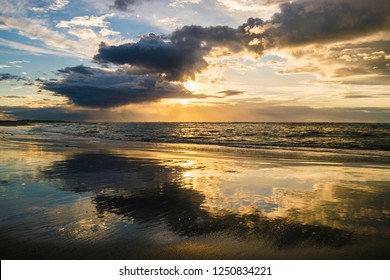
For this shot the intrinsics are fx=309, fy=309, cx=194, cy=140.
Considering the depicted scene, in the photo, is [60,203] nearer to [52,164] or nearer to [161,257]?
[161,257]

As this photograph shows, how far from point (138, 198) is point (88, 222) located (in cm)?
245

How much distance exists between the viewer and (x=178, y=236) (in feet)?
20.2

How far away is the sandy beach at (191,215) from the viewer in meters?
5.53

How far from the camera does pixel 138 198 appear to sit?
918 cm

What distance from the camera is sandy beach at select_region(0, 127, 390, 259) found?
5.53 m

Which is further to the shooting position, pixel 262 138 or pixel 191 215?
pixel 262 138

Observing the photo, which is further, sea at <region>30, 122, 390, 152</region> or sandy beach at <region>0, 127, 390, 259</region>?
sea at <region>30, 122, 390, 152</region>

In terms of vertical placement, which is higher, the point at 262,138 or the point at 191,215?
the point at 191,215

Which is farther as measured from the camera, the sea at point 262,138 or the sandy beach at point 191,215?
the sea at point 262,138

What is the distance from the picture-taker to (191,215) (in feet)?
24.9

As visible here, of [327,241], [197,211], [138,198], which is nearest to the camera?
[327,241]
